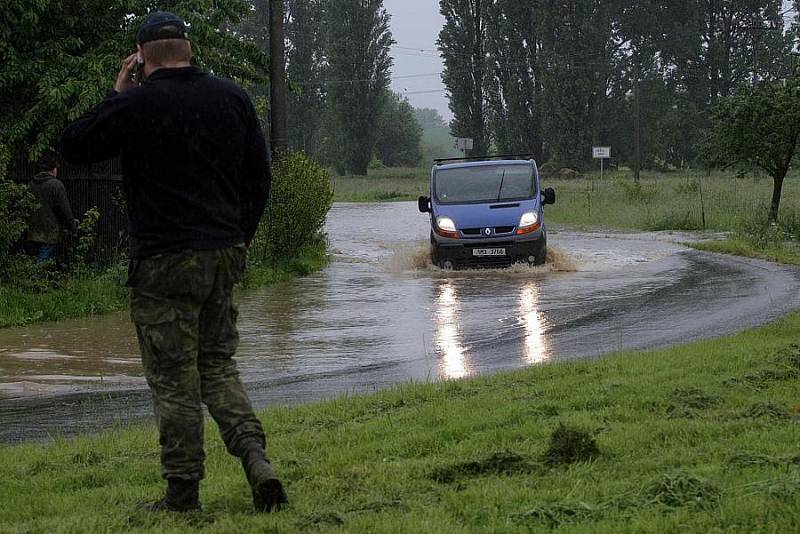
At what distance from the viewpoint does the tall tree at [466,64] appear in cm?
7569

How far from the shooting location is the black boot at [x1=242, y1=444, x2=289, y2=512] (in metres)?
4.83

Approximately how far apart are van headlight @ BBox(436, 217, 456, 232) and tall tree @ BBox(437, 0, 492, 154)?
55865 millimetres

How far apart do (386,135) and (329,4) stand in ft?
116

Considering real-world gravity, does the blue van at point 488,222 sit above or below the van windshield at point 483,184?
below

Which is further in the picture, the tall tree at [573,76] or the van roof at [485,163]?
the tall tree at [573,76]

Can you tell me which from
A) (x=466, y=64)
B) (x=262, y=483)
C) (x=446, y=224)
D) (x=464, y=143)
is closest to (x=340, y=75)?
(x=466, y=64)

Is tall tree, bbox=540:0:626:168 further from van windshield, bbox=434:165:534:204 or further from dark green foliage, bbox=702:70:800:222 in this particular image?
van windshield, bbox=434:165:534:204

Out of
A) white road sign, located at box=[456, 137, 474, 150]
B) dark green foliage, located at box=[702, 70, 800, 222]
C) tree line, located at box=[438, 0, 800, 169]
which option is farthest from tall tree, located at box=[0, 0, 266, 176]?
white road sign, located at box=[456, 137, 474, 150]

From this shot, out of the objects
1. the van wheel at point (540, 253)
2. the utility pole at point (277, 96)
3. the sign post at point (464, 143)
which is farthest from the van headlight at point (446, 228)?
the sign post at point (464, 143)

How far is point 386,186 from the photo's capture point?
75.1 metres

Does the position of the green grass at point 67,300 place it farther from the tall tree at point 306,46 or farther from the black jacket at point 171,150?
the tall tree at point 306,46

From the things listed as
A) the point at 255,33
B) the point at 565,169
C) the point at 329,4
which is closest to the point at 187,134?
the point at 565,169

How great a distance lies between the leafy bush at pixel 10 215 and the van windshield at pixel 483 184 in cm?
840

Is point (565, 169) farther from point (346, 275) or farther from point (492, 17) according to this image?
point (346, 275)
